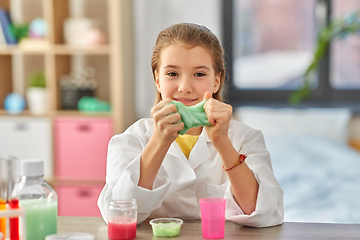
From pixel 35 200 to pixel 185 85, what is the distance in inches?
19.3

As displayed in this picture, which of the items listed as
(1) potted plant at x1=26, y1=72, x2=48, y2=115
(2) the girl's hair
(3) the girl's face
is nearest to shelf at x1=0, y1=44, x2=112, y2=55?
(1) potted plant at x1=26, y1=72, x2=48, y2=115

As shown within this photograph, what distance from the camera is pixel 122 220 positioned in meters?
0.89

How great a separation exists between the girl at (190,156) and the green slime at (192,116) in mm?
11

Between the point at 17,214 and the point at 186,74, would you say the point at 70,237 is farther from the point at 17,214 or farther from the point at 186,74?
the point at 186,74

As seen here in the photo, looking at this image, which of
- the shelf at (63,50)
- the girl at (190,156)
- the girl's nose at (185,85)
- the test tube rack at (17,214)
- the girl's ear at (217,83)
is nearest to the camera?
the test tube rack at (17,214)

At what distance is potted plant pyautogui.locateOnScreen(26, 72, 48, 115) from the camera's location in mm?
3191

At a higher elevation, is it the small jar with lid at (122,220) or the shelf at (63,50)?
the shelf at (63,50)

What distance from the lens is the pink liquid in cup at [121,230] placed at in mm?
882

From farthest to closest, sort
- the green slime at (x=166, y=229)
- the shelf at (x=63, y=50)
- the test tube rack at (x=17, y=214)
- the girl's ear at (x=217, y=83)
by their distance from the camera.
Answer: the shelf at (x=63, y=50), the girl's ear at (x=217, y=83), the green slime at (x=166, y=229), the test tube rack at (x=17, y=214)

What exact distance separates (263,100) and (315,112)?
0.57 meters

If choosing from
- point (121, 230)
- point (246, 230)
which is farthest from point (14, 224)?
point (246, 230)

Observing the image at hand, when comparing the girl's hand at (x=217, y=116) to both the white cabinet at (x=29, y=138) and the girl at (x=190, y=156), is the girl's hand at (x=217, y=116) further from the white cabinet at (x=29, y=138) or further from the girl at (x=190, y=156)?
the white cabinet at (x=29, y=138)

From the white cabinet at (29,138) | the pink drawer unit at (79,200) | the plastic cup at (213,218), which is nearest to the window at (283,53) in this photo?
the pink drawer unit at (79,200)

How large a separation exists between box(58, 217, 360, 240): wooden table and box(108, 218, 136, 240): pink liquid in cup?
1.0 inches
